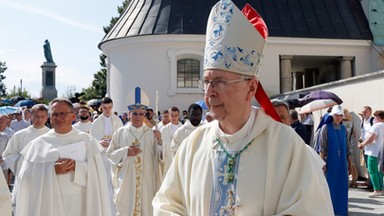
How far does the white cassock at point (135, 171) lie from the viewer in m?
7.95

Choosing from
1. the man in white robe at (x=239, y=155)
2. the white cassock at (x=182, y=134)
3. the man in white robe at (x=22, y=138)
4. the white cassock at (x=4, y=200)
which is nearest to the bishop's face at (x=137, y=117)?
the white cassock at (x=182, y=134)

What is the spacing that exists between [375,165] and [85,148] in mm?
7210

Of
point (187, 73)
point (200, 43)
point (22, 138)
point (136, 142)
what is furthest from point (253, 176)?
point (187, 73)

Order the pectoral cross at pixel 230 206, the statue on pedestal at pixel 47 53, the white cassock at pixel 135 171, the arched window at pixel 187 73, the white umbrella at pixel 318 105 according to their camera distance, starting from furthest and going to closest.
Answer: the statue on pedestal at pixel 47 53, the arched window at pixel 187 73, the white umbrella at pixel 318 105, the white cassock at pixel 135 171, the pectoral cross at pixel 230 206

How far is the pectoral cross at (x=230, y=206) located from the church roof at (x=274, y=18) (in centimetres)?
2025

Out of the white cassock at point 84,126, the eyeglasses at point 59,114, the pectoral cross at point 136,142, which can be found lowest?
the pectoral cross at point 136,142

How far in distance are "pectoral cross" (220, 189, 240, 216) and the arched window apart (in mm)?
20716

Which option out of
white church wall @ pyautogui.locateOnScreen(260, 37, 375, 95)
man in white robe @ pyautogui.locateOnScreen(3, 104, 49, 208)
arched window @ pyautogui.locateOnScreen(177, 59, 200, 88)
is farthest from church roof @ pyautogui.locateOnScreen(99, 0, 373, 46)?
man in white robe @ pyautogui.locateOnScreen(3, 104, 49, 208)

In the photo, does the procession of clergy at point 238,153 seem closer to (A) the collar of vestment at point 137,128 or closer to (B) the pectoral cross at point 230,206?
(B) the pectoral cross at point 230,206

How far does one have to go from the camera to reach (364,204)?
32.1 ft

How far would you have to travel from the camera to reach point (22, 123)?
1403cm

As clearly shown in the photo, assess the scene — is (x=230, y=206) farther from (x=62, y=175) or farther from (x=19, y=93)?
(x=19, y=93)

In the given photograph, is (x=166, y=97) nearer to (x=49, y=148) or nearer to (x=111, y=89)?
(x=111, y=89)

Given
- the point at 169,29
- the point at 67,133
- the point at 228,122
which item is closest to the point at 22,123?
the point at 67,133
